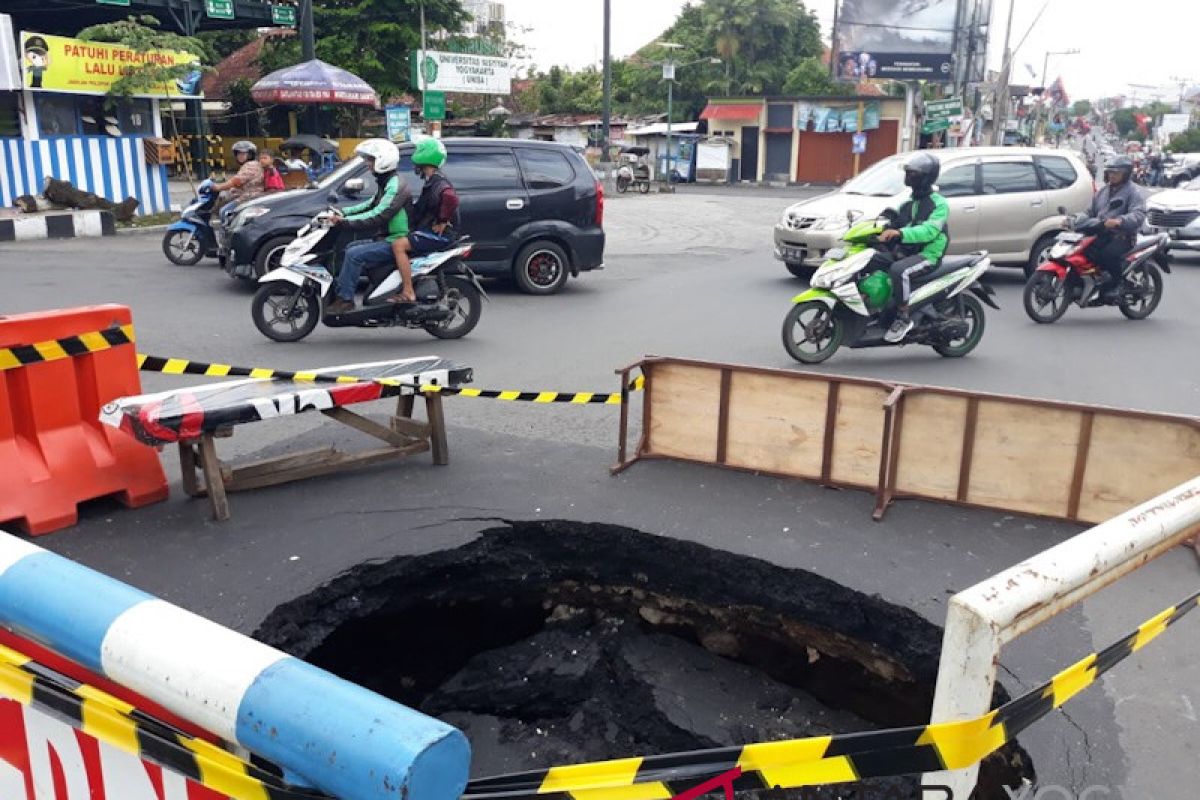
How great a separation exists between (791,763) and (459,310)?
8157mm

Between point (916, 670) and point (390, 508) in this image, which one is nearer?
point (916, 670)

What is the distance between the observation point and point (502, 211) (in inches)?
475

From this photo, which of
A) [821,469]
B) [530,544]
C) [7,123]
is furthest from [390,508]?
[7,123]

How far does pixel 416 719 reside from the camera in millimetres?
1353

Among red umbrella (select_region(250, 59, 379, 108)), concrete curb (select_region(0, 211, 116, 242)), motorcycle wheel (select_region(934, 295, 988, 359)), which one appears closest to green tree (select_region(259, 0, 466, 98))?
red umbrella (select_region(250, 59, 379, 108))

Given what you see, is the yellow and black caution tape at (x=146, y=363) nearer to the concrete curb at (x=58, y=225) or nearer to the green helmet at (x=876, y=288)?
the green helmet at (x=876, y=288)

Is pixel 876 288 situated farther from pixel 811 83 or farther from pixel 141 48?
pixel 811 83

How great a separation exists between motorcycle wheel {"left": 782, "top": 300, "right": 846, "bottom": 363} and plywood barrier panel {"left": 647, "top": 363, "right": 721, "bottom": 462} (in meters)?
2.95

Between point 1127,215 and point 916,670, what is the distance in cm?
847

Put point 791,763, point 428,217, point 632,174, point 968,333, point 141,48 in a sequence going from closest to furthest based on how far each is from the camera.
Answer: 1. point 791,763
2. point 968,333
3. point 428,217
4. point 141,48
5. point 632,174

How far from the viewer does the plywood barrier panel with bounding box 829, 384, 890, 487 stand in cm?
555

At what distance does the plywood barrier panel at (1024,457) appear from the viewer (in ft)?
17.1

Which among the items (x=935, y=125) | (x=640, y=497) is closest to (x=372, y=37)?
(x=935, y=125)

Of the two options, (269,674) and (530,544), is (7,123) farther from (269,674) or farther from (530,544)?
(269,674)
